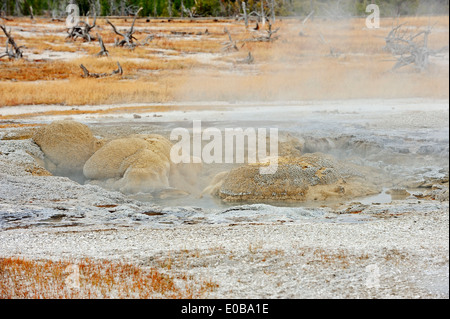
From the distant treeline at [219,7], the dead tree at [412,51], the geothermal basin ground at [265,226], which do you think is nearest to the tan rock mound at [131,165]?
the geothermal basin ground at [265,226]

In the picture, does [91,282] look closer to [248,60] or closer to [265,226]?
[265,226]

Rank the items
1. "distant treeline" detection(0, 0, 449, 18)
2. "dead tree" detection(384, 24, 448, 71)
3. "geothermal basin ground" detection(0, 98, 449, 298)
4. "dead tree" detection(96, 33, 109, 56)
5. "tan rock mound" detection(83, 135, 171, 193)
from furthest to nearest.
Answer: "distant treeline" detection(0, 0, 449, 18), "dead tree" detection(96, 33, 109, 56), "dead tree" detection(384, 24, 448, 71), "tan rock mound" detection(83, 135, 171, 193), "geothermal basin ground" detection(0, 98, 449, 298)

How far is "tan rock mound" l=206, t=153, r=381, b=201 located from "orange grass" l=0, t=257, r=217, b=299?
3638 millimetres

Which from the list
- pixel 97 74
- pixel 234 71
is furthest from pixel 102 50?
pixel 234 71

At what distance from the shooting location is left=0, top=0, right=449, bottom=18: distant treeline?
27.7 metres

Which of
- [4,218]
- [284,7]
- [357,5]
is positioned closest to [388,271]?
[4,218]

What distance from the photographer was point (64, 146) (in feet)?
33.8

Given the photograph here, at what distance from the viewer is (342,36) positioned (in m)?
27.4

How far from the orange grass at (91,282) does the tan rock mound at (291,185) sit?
3.64 meters

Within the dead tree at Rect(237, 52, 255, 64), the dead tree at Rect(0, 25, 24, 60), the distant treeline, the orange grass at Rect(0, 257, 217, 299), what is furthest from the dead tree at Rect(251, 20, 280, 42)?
the orange grass at Rect(0, 257, 217, 299)

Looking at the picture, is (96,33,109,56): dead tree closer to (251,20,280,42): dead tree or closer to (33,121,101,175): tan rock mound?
(251,20,280,42): dead tree

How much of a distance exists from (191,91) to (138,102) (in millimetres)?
1893

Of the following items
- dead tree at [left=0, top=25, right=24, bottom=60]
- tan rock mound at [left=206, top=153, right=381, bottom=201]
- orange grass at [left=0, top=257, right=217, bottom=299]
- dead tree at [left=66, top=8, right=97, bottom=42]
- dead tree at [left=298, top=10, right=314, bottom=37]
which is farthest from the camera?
dead tree at [left=298, top=10, right=314, bottom=37]

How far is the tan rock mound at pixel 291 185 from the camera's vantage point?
29.5 feet
